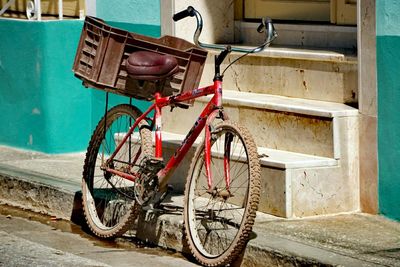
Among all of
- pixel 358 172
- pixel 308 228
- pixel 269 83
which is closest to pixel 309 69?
pixel 269 83

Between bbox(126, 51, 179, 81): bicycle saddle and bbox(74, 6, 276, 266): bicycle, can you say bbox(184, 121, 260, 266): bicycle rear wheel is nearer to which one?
bbox(74, 6, 276, 266): bicycle

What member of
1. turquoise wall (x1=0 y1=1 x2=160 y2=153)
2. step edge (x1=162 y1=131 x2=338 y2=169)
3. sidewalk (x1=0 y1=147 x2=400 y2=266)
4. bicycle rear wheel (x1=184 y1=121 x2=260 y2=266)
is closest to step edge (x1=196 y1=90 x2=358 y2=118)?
step edge (x1=162 y1=131 x2=338 y2=169)

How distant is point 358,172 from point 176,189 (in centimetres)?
149

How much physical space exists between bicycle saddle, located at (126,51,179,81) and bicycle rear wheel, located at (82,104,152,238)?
1.50ft

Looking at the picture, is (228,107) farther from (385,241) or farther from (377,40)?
(385,241)

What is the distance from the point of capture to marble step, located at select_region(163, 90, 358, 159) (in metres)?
7.65

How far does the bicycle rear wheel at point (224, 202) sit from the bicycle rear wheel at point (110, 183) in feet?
1.73

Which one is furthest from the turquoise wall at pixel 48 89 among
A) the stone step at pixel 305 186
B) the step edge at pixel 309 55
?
the stone step at pixel 305 186

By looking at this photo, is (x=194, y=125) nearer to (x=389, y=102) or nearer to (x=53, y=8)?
(x=389, y=102)

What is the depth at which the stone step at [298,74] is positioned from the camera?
8.03 m

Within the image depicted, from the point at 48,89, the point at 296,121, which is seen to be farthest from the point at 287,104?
the point at 48,89

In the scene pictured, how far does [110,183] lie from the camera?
26.6ft

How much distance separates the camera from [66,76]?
34.0 feet

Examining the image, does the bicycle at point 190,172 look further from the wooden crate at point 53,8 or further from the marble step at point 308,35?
the wooden crate at point 53,8
